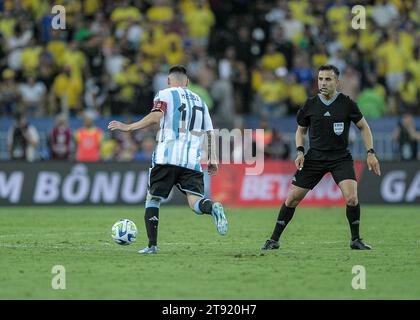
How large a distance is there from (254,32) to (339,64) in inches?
109

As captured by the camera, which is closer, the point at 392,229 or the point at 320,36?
the point at 392,229

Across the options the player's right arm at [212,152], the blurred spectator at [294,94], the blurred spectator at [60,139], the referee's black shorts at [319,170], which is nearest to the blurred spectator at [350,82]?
the blurred spectator at [294,94]

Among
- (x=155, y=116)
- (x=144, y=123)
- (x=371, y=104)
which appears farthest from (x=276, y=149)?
(x=144, y=123)

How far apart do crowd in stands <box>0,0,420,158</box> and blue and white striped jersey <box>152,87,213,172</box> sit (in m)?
11.2

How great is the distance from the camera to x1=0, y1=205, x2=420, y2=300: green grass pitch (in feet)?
33.5

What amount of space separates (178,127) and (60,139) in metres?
11.5

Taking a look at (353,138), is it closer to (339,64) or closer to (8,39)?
(339,64)

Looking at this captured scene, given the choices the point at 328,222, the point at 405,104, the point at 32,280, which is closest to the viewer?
the point at 32,280

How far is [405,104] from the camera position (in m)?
25.5

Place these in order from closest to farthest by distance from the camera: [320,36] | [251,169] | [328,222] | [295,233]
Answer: [295,233]
[328,222]
[251,169]
[320,36]

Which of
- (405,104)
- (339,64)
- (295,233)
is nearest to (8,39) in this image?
(339,64)

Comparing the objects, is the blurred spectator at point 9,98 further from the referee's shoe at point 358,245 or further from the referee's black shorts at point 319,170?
the referee's shoe at point 358,245

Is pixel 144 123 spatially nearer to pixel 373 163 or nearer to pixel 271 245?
pixel 271 245

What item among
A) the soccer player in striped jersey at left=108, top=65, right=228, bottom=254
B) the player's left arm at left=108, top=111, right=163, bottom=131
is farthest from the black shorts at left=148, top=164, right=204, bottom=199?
the player's left arm at left=108, top=111, right=163, bottom=131
